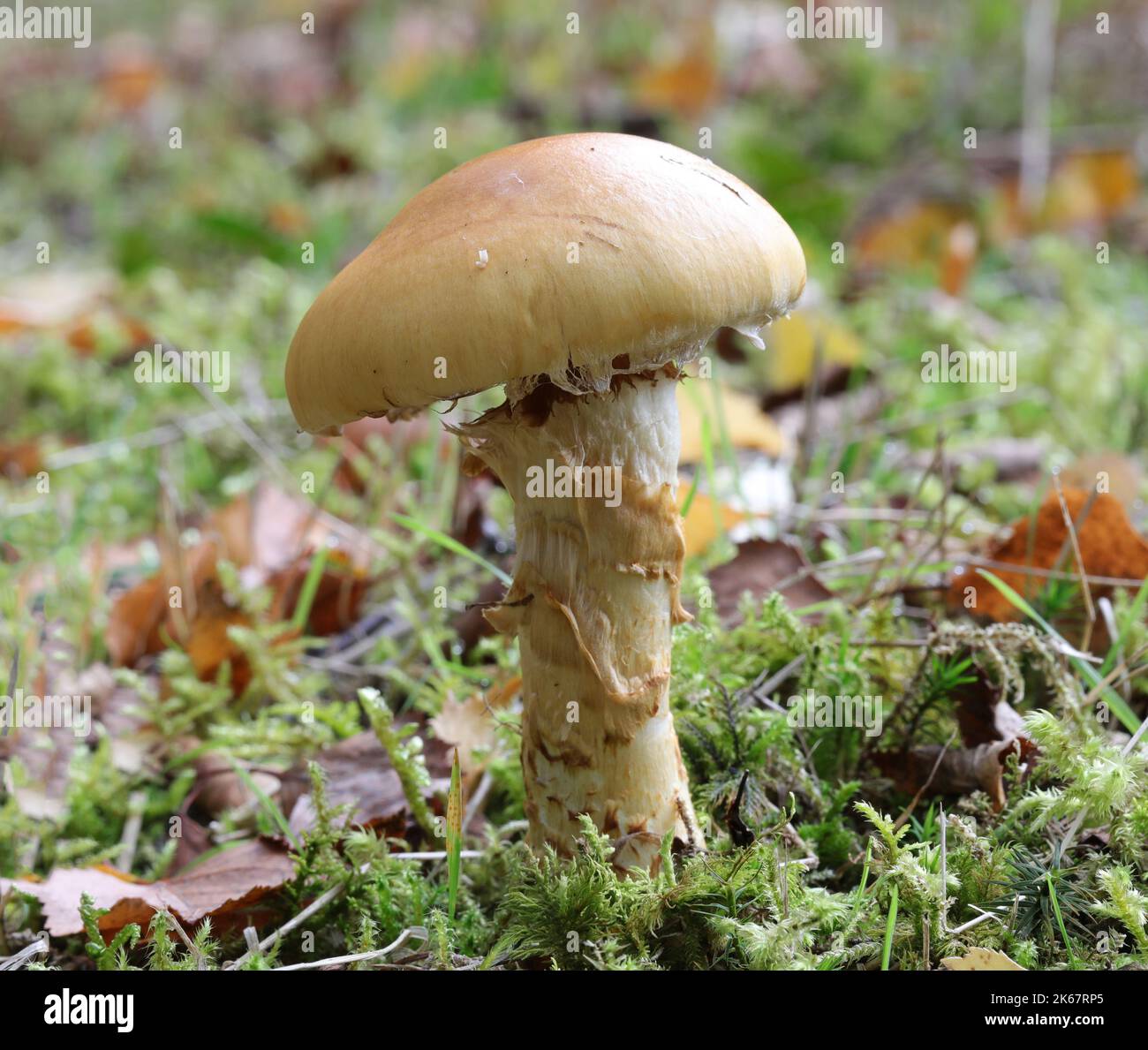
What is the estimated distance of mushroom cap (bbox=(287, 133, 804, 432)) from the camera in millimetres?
1372

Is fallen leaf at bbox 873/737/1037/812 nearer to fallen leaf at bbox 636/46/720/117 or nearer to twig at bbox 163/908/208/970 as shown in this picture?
twig at bbox 163/908/208/970

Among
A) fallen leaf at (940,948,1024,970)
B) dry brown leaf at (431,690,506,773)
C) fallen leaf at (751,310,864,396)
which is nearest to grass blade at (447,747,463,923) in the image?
dry brown leaf at (431,690,506,773)

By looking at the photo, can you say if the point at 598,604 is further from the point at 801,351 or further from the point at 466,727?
the point at 801,351

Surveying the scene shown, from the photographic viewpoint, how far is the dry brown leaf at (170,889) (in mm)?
1875

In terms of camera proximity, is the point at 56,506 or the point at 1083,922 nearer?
the point at 1083,922

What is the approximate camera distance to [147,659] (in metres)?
2.90

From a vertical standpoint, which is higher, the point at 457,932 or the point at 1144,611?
the point at 1144,611

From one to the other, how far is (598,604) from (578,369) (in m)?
0.41

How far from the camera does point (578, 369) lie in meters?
1.50
